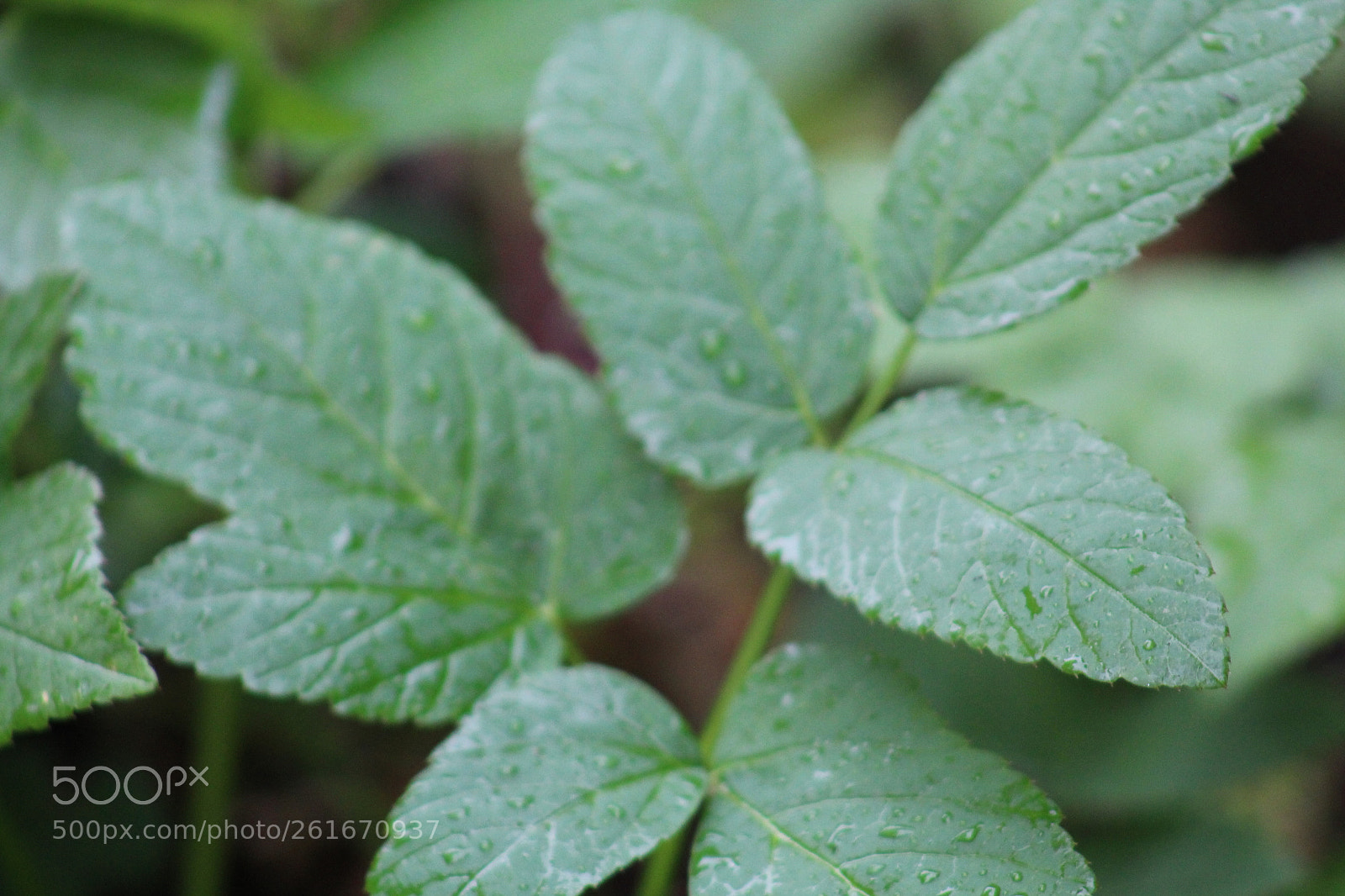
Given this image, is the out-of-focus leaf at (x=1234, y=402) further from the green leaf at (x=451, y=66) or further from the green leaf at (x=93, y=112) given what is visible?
the green leaf at (x=93, y=112)

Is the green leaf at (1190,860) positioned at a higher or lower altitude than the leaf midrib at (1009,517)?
lower

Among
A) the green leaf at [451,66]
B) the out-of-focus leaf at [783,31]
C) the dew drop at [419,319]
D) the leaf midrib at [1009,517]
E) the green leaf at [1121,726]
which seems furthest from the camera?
the out-of-focus leaf at [783,31]

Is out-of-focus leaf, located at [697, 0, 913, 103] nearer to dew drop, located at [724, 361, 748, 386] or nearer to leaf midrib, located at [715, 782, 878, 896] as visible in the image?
dew drop, located at [724, 361, 748, 386]

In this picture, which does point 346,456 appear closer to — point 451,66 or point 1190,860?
point 451,66

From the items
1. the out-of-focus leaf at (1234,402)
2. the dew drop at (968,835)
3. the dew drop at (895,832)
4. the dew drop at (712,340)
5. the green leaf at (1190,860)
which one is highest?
the dew drop at (712,340)

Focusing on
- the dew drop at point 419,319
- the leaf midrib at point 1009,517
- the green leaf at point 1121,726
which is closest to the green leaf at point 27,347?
the dew drop at point 419,319
